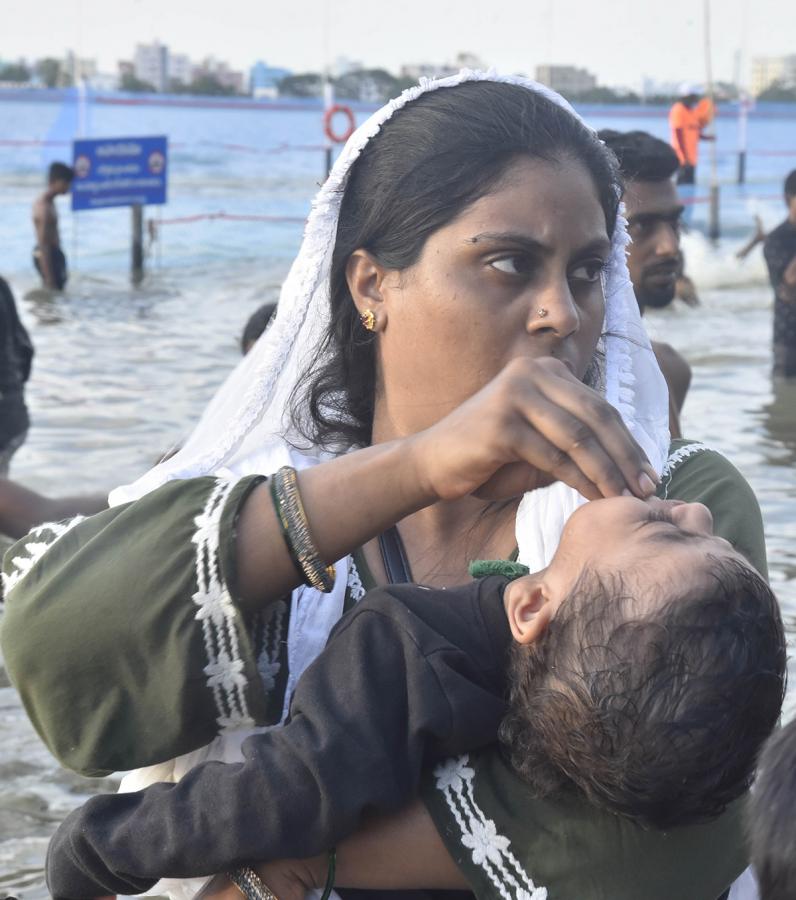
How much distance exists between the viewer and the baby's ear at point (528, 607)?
1.73 metres

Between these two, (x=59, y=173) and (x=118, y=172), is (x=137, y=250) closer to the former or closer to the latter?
(x=118, y=172)

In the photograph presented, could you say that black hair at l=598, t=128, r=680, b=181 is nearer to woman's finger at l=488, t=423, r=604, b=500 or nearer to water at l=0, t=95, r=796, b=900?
water at l=0, t=95, r=796, b=900

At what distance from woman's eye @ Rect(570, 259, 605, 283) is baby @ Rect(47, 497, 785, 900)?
1.36 ft

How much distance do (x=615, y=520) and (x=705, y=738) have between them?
0.27 metres

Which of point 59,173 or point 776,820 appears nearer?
point 776,820

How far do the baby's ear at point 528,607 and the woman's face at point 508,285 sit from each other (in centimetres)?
33

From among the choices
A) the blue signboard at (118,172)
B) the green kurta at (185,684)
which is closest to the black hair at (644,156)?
the green kurta at (185,684)

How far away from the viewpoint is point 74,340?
1445cm

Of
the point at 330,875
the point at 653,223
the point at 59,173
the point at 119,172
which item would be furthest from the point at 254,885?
the point at 119,172

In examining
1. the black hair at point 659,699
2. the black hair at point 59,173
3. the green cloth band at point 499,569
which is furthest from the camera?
the black hair at point 59,173

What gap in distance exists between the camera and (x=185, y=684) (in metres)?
1.77

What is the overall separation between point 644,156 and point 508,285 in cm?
352

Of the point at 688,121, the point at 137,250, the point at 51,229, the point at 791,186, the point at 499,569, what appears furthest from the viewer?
the point at 137,250

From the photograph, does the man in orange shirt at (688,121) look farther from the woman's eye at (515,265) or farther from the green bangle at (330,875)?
the green bangle at (330,875)
